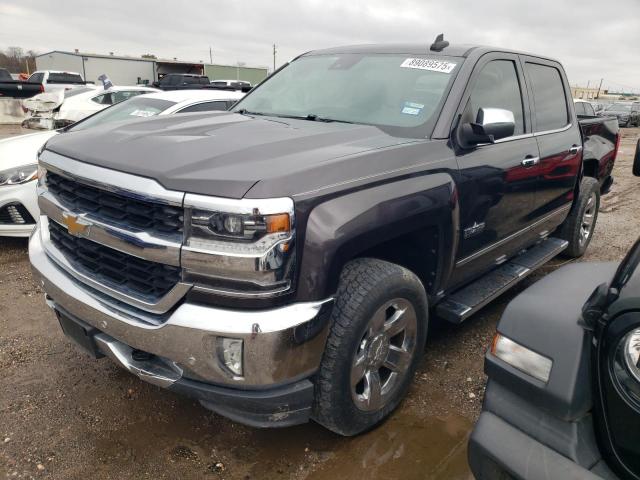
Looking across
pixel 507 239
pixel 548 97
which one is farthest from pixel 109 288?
pixel 548 97

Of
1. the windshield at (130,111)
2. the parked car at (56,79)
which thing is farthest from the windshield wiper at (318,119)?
the parked car at (56,79)

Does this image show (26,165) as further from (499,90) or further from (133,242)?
(499,90)

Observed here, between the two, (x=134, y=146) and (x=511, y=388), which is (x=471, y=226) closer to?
(x=511, y=388)

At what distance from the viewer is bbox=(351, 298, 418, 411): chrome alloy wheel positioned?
7.70 ft

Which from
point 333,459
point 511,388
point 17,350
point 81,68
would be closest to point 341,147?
point 511,388

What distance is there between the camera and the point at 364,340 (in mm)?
2346

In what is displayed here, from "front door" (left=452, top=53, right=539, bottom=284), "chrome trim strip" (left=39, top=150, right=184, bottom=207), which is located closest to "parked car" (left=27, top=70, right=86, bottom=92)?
"chrome trim strip" (left=39, top=150, right=184, bottom=207)

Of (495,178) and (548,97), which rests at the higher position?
(548,97)

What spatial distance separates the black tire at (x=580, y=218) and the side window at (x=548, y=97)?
3.09ft

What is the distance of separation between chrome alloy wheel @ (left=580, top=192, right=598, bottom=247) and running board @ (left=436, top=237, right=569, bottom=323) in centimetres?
96

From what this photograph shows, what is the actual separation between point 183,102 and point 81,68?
1262 inches

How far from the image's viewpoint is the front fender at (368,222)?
Result: 1.97 m

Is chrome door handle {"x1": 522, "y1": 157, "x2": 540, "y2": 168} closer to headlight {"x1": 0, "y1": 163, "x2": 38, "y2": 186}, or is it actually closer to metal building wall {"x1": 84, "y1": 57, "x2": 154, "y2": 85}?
headlight {"x1": 0, "y1": 163, "x2": 38, "y2": 186}

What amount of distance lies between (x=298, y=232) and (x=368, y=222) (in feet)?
1.22
